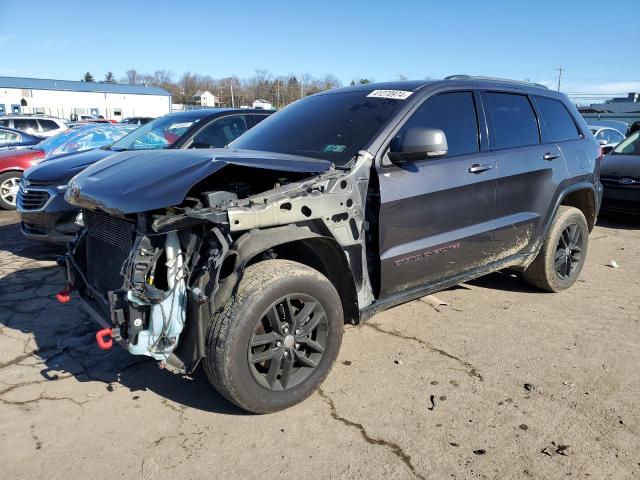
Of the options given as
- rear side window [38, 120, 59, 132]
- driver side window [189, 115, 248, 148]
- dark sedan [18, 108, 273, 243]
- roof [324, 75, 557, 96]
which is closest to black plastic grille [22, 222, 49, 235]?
dark sedan [18, 108, 273, 243]

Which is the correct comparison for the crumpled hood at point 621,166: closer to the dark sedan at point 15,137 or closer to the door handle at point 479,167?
the door handle at point 479,167

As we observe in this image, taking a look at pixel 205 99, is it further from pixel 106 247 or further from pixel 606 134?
pixel 106 247

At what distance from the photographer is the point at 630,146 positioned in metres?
9.14

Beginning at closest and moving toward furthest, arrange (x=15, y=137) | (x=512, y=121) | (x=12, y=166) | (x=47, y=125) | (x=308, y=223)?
(x=308, y=223)
(x=512, y=121)
(x=12, y=166)
(x=15, y=137)
(x=47, y=125)

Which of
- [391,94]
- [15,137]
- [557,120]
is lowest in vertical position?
[15,137]

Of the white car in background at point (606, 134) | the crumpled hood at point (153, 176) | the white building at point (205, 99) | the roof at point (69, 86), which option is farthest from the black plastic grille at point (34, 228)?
the white building at point (205, 99)

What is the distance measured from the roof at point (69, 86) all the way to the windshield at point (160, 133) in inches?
2512

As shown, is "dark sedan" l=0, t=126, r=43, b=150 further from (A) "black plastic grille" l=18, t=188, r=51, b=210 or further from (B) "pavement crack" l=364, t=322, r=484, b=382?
(B) "pavement crack" l=364, t=322, r=484, b=382

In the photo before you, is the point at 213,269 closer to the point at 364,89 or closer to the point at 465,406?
the point at 465,406

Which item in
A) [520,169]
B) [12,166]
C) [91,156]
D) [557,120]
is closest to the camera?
[520,169]

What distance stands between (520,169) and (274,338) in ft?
8.50

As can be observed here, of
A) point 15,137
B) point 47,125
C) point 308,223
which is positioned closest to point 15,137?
point 15,137

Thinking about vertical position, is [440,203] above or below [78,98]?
below

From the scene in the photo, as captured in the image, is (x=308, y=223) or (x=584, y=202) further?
(x=584, y=202)
